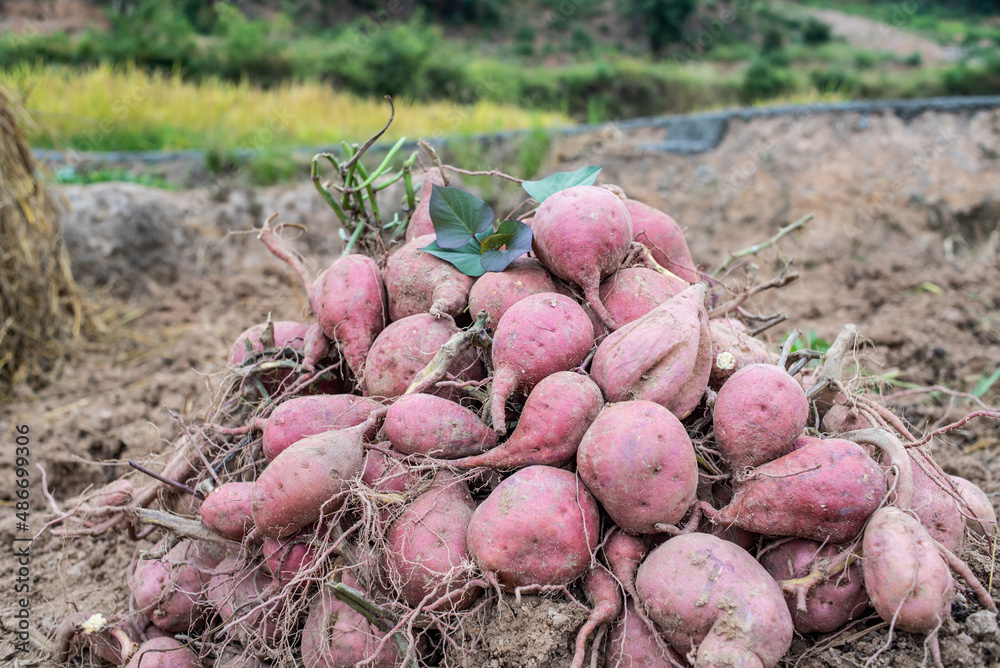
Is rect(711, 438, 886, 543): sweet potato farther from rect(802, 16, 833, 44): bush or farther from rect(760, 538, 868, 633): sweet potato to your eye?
rect(802, 16, 833, 44): bush

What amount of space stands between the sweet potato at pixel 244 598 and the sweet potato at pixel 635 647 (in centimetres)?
71

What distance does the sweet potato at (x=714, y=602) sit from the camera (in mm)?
1146

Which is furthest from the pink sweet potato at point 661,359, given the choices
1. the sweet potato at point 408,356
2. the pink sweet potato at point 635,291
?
the sweet potato at point 408,356

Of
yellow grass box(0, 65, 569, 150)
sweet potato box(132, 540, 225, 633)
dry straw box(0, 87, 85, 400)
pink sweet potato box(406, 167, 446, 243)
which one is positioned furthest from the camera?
yellow grass box(0, 65, 569, 150)

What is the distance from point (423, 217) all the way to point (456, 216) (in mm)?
278

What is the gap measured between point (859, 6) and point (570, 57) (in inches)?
708

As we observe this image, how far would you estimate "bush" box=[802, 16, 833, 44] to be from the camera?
22.4 m

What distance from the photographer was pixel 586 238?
4.96 ft

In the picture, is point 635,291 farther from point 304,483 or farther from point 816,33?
point 816,33

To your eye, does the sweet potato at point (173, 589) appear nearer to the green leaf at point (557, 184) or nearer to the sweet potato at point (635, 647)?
the sweet potato at point (635, 647)

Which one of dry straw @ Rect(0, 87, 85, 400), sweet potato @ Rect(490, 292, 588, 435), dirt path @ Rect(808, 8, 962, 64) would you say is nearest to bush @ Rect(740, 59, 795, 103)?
dirt path @ Rect(808, 8, 962, 64)

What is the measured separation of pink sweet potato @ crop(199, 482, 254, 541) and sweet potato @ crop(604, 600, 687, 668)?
839mm

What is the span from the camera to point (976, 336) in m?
3.35

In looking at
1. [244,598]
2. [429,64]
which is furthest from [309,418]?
[429,64]
